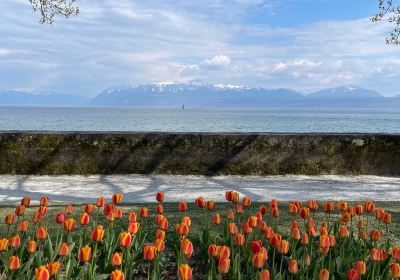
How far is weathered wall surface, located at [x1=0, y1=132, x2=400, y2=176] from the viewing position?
45.3 feet

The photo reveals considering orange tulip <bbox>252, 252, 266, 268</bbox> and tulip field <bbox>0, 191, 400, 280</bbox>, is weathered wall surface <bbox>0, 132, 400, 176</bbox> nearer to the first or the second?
tulip field <bbox>0, 191, 400, 280</bbox>

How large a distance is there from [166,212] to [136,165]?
19.5 feet

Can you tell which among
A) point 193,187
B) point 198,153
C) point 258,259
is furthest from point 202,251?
point 198,153

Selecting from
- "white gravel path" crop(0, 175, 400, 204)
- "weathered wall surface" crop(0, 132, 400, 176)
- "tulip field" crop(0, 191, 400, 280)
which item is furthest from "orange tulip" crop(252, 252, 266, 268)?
"weathered wall surface" crop(0, 132, 400, 176)

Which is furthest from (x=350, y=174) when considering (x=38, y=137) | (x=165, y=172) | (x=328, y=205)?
(x=328, y=205)

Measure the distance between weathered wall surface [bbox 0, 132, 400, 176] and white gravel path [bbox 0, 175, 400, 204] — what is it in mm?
306

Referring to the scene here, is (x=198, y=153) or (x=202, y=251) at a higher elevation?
(x=198, y=153)

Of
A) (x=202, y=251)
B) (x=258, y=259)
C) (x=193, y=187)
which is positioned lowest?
(x=193, y=187)

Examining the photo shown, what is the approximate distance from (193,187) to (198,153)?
197 cm

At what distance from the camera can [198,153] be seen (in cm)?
1410

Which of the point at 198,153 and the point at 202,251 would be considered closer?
the point at 202,251

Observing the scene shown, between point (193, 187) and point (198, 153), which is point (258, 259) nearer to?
point (193, 187)

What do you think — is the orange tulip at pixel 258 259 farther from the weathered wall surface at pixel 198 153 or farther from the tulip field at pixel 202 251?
the weathered wall surface at pixel 198 153

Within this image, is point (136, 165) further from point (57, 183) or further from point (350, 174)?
point (350, 174)
